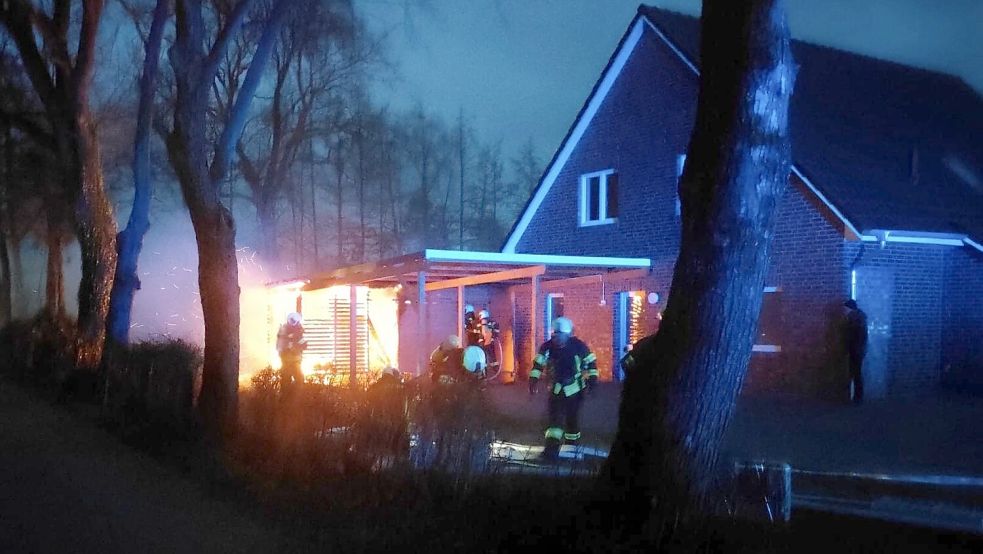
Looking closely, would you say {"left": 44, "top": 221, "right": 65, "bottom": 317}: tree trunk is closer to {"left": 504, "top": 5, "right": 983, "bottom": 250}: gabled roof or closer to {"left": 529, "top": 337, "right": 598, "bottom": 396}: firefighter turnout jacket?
{"left": 504, "top": 5, "right": 983, "bottom": 250}: gabled roof

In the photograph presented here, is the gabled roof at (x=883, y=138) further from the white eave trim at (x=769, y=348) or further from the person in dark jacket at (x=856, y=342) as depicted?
the white eave trim at (x=769, y=348)

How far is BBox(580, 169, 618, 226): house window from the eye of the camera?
A: 62.7 ft

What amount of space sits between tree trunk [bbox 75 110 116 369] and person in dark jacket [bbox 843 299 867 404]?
41.6ft

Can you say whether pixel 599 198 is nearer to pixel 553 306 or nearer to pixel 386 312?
pixel 553 306

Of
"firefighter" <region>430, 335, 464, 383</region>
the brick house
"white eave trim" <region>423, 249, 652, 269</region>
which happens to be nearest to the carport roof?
"white eave trim" <region>423, 249, 652, 269</region>

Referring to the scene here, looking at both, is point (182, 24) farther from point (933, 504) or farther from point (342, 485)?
point (933, 504)

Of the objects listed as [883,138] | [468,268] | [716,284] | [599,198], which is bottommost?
[716,284]

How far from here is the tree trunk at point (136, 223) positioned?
14523mm

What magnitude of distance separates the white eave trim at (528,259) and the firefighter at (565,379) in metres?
4.93

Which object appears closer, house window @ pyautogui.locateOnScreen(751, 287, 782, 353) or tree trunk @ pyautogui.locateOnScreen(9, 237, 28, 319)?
house window @ pyautogui.locateOnScreen(751, 287, 782, 353)

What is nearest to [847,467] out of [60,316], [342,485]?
[342,485]

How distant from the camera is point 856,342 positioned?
13234 millimetres

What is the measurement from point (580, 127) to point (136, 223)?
954 cm

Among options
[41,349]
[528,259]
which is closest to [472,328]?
[528,259]
